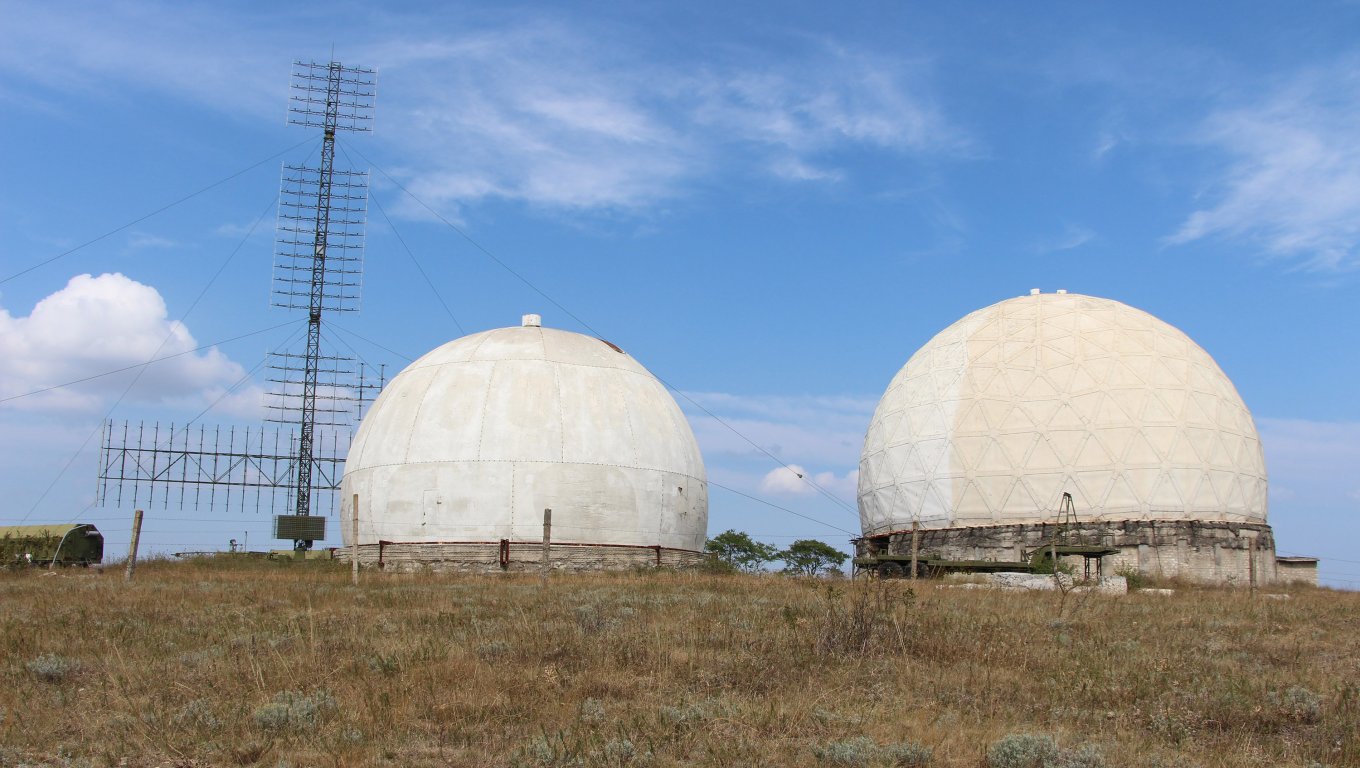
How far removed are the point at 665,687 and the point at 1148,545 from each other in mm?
28118

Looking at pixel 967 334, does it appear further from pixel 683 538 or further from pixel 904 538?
pixel 683 538

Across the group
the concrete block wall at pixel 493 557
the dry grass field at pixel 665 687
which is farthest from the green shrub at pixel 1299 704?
the concrete block wall at pixel 493 557

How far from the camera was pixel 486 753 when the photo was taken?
781 cm

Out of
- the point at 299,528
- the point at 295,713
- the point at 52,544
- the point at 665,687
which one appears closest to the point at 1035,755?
the point at 665,687

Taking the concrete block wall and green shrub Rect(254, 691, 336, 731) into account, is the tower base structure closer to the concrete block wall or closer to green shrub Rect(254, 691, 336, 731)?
the concrete block wall

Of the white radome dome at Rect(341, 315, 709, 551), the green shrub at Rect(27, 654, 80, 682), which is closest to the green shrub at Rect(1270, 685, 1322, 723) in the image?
the green shrub at Rect(27, 654, 80, 682)

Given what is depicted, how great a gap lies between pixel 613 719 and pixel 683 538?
25310mm

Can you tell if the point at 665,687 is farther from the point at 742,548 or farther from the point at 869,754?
the point at 742,548

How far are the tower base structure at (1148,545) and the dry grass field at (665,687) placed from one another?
17.3 m

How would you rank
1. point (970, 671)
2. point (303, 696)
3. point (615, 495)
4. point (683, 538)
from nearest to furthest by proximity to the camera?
point (303, 696)
point (970, 671)
point (615, 495)
point (683, 538)

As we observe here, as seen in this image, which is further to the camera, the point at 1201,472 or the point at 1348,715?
the point at 1201,472

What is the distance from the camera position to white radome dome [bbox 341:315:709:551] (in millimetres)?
30938

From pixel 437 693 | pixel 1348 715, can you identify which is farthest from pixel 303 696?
pixel 1348 715

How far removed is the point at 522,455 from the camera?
102ft
